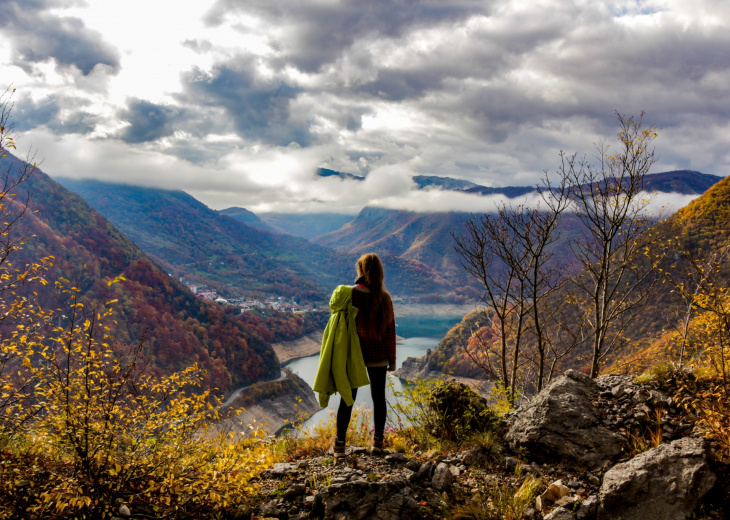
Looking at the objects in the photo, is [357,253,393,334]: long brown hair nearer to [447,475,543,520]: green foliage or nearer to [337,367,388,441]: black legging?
[337,367,388,441]: black legging

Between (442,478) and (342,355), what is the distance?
1.61 meters

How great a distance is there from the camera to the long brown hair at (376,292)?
178 inches

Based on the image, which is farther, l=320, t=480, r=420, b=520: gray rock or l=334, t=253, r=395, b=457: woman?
l=334, t=253, r=395, b=457: woman

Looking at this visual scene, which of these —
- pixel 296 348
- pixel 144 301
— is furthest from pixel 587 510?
pixel 296 348

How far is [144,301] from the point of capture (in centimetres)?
7725

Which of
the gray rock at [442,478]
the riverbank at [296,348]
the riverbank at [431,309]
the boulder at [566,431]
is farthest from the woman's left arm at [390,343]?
the riverbank at [431,309]

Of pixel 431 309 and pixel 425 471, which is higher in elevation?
pixel 425 471

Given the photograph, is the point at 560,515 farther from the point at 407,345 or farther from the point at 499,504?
the point at 407,345

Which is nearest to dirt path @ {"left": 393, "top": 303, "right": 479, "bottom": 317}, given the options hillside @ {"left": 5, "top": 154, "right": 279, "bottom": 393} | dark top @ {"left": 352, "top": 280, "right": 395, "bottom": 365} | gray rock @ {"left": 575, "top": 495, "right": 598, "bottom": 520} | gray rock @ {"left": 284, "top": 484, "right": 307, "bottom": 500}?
hillside @ {"left": 5, "top": 154, "right": 279, "bottom": 393}

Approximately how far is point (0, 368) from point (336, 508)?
3.58 meters

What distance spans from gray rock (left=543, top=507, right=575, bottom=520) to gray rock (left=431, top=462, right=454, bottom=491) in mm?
945

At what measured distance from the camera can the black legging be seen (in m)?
4.60

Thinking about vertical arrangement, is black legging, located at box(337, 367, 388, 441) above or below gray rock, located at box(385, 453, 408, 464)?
above

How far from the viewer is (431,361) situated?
230 ft
